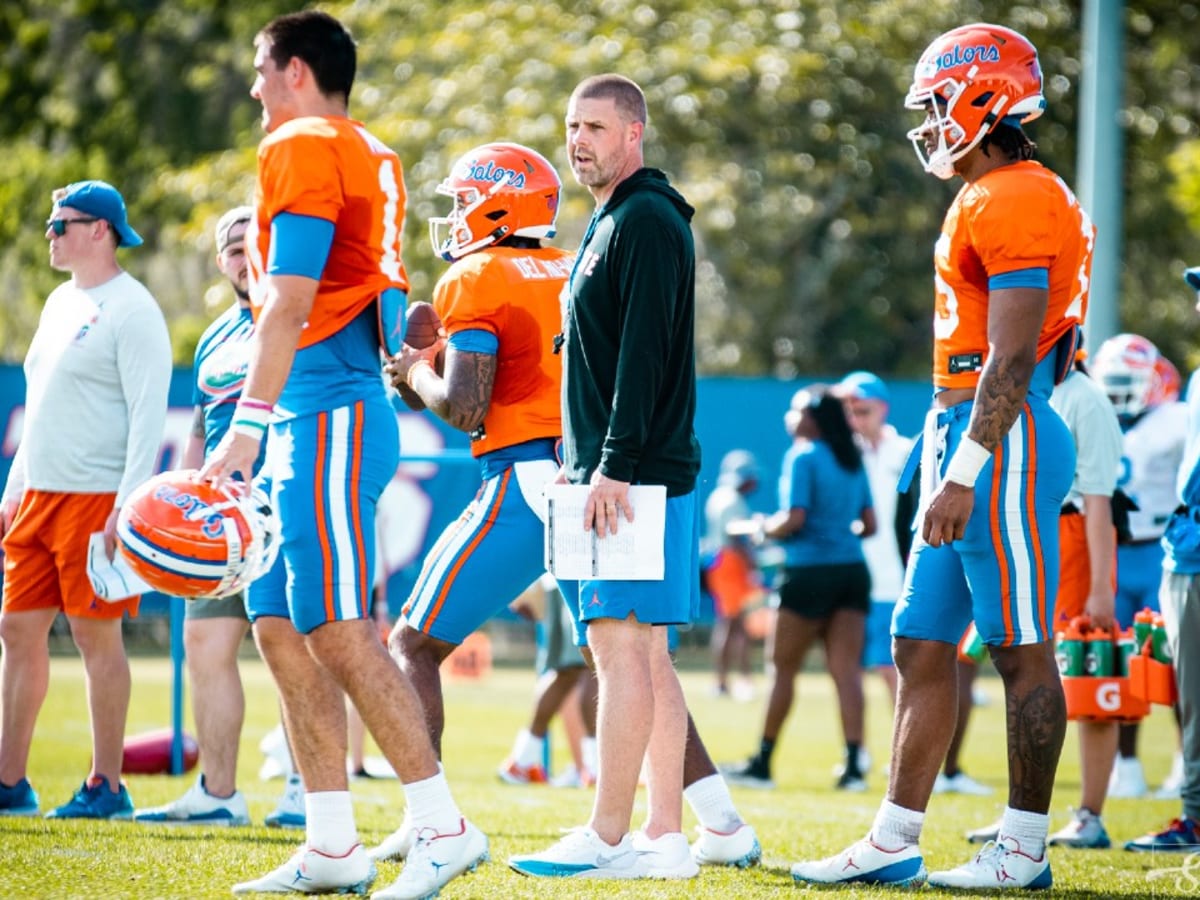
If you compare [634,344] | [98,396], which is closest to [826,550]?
[98,396]

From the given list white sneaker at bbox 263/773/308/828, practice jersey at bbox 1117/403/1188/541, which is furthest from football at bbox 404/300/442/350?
practice jersey at bbox 1117/403/1188/541

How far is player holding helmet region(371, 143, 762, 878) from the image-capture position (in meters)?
5.81

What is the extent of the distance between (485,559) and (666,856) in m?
1.16

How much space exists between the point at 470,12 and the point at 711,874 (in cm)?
1949

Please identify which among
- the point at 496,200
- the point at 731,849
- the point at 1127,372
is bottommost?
the point at 731,849

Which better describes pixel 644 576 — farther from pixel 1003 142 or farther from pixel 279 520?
pixel 1003 142

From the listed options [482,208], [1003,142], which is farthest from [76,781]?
[1003,142]

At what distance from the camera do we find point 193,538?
4.58 metres

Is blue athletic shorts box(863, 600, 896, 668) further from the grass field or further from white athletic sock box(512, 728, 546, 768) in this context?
white athletic sock box(512, 728, 546, 768)

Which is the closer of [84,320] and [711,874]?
[711,874]

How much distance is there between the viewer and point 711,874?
223 inches

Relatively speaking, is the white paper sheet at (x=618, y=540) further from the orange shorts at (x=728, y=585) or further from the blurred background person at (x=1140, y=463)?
the orange shorts at (x=728, y=585)

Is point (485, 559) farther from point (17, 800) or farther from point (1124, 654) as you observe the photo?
point (1124, 654)

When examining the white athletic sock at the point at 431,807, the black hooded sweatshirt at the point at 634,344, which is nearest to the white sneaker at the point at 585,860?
the white athletic sock at the point at 431,807
